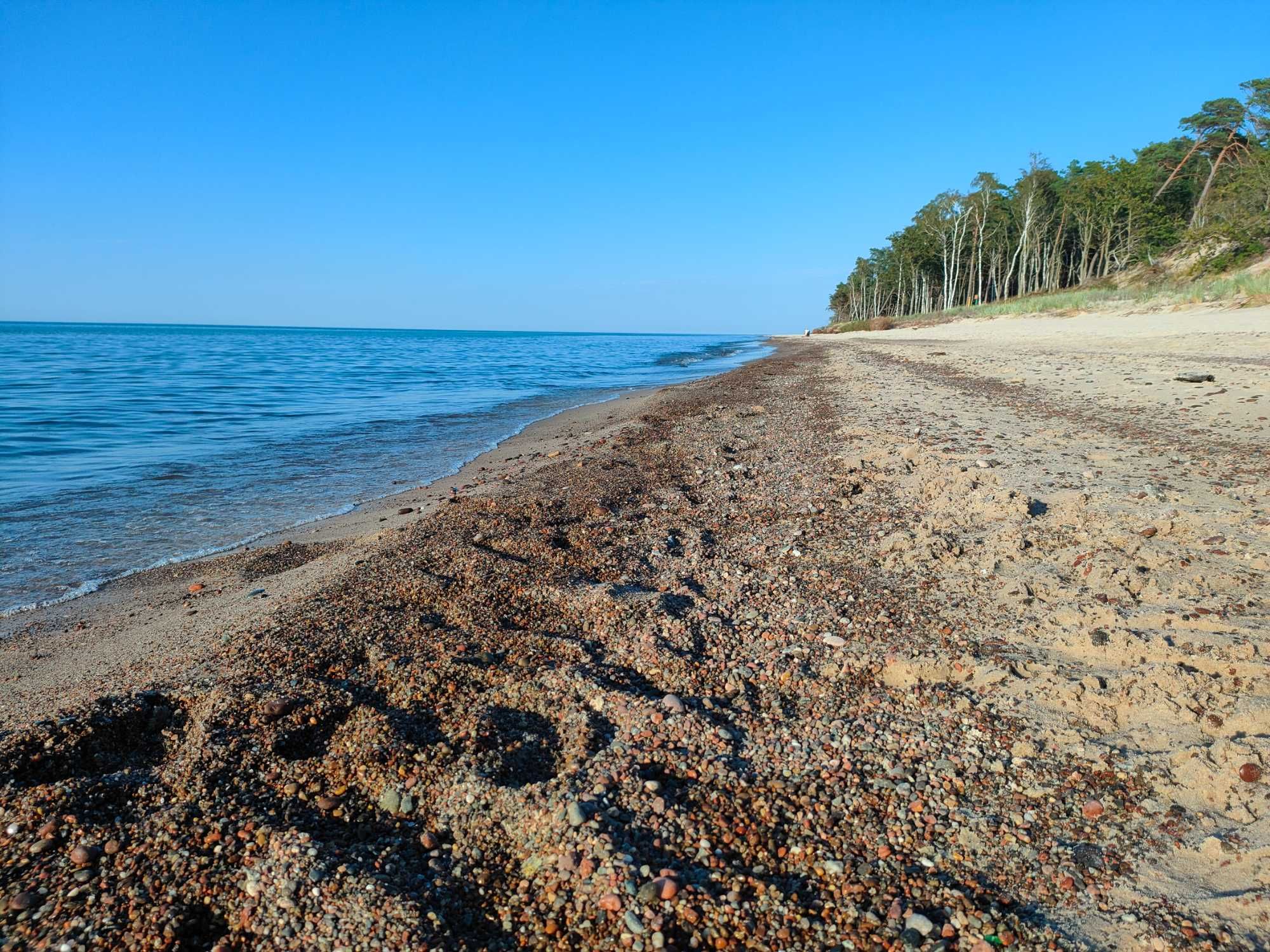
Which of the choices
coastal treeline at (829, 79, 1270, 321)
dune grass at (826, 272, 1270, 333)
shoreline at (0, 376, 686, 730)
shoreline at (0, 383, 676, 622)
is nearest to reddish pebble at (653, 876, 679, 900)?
shoreline at (0, 376, 686, 730)

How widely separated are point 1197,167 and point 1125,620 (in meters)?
60.3

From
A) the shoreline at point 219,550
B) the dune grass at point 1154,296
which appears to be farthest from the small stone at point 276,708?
the dune grass at point 1154,296

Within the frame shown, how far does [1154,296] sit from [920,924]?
29583mm

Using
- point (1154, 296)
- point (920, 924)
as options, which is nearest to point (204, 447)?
point (920, 924)

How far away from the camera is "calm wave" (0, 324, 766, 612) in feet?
21.0

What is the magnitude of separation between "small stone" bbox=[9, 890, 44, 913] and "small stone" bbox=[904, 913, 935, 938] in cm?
255

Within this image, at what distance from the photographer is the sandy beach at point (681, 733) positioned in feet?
6.34

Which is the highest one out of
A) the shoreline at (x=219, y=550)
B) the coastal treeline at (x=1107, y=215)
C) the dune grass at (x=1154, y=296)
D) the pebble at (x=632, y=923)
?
the coastal treeline at (x=1107, y=215)

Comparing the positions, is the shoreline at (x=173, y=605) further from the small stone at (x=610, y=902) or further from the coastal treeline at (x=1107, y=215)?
the coastal treeline at (x=1107, y=215)

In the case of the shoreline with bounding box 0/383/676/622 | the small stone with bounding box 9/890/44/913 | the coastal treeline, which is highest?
the coastal treeline

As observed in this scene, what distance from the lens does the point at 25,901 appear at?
1.92m

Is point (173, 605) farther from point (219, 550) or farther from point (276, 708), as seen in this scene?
point (276, 708)

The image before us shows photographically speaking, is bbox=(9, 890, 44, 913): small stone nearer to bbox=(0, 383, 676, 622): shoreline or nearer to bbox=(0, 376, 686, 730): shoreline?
bbox=(0, 376, 686, 730): shoreline

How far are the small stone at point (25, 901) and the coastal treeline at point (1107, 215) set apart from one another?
148ft
